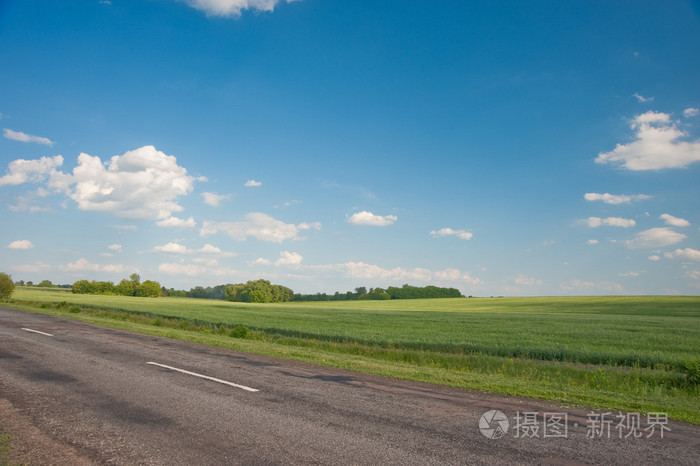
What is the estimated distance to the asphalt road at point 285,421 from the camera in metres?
4.70

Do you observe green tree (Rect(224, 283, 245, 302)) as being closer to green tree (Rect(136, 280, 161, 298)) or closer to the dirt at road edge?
green tree (Rect(136, 280, 161, 298))

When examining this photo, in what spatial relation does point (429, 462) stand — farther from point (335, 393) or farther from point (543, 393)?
point (543, 393)

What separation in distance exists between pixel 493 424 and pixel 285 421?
3244mm

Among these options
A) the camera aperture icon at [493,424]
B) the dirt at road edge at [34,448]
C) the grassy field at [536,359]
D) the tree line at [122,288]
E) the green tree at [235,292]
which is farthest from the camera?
the green tree at [235,292]

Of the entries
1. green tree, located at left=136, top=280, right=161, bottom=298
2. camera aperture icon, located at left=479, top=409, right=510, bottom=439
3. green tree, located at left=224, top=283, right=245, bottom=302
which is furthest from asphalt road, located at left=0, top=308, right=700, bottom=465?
green tree, located at left=136, top=280, right=161, bottom=298

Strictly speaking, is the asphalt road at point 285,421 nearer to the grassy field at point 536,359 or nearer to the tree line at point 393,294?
the grassy field at point 536,359

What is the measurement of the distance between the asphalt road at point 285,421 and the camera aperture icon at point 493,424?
0.07 metres

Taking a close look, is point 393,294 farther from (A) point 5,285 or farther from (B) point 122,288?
→ (A) point 5,285

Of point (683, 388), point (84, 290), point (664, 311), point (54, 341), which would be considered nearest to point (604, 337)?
point (683, 388)

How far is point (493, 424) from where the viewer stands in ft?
19.4

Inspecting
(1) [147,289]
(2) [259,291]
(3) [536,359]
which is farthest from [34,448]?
(1) [147,289]

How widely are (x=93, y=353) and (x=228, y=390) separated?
6885 mm

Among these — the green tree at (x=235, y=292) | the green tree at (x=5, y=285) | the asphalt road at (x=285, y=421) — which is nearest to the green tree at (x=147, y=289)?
the green tree at (x=235, y=292)

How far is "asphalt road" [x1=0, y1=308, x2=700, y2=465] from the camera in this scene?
185 inches
